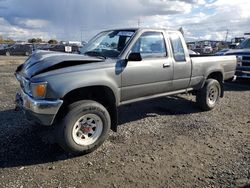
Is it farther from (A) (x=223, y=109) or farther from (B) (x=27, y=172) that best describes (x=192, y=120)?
(B) (x=27, y=172)

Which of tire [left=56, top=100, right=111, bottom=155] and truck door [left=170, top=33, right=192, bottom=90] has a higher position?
truck door [left=170, top=33, right=192, bottom=90]

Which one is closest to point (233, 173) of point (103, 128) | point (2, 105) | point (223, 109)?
point (103, 128)

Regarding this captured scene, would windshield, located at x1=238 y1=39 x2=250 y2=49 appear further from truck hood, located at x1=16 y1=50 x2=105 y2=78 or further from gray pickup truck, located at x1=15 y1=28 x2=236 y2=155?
truck hood, located at x1=16 y1=50 x2=105 y2=78

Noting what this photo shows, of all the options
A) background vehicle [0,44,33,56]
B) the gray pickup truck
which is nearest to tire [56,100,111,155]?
the gray pickup truck

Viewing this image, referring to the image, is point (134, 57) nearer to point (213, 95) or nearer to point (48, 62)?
point (48, 62)

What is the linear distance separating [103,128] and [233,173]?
6.78 ft

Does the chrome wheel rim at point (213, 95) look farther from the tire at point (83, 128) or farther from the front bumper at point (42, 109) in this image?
the front bumper at point (42, 109)

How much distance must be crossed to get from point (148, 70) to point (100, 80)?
116cm

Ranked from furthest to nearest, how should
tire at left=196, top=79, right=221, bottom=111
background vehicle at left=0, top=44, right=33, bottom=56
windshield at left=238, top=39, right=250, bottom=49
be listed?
background vehicle at left=0, top=44, right=33, bottom=56 → windshield at left=238, top=39, right=250, bottom=49 → tire at left=196, top=79, right=221, bottom=111

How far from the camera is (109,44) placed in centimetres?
545

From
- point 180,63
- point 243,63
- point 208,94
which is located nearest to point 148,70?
point 180,63

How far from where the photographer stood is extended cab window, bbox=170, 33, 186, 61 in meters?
5.91

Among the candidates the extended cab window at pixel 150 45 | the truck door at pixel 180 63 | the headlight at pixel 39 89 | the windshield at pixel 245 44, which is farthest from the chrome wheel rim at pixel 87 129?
the windshield at pixel 245 44

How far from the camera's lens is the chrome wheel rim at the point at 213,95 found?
7.09 meters
